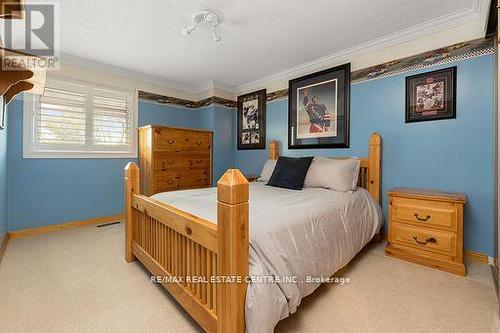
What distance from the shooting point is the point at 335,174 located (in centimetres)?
237

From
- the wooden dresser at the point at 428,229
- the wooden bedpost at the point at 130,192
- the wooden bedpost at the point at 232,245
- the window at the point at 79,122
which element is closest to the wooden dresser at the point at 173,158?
the window at the point at 79,122

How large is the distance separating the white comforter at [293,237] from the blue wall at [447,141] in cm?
65

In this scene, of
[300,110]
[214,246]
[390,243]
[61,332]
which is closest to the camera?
[214,246]

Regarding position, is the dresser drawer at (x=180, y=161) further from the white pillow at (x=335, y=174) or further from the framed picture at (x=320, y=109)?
the white pillow at (x=335, y=174)

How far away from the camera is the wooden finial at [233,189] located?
0.95 m

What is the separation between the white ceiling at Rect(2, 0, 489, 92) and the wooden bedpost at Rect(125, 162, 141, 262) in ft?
4.57

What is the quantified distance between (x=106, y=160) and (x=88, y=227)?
3.09 ft

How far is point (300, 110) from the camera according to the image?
10.7ft

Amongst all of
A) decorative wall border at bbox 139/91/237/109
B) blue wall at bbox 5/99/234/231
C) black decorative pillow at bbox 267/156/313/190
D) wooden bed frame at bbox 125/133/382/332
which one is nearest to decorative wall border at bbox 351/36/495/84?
black decorative pillow at bbox 267/156/313/190

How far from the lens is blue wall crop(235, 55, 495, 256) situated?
1998 millimetres

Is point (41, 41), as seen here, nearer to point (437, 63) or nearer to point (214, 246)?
point (214, 246)

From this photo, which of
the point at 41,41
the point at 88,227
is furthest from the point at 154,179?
the point at 41,41

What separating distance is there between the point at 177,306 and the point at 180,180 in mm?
2099

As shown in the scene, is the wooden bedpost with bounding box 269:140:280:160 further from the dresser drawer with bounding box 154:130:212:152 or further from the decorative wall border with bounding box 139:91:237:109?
the decorative wall border with bounding box 139:91:237:109
